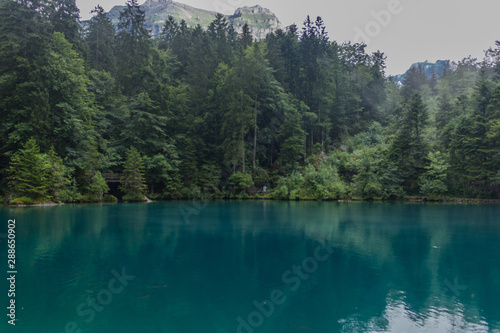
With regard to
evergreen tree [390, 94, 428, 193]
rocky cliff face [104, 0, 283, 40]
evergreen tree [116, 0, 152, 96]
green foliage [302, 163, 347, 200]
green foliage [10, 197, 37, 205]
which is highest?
rocky cliff face [104, 0, 283, 40]

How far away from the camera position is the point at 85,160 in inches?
1259

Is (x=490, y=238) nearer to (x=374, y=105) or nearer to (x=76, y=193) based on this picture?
(x=76, y=193)

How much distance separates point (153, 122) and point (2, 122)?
14.2 metres

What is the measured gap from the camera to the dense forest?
28.6m

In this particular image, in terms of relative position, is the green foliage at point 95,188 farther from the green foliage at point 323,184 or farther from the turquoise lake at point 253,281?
the green foliage at point 323,184

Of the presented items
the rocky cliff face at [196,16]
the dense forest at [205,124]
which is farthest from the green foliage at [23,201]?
the rocky cliff face at [196,16]

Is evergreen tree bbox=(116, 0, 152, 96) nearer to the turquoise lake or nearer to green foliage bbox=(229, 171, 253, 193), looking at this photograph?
green foliage bbox=(229, 171, 253, 193)

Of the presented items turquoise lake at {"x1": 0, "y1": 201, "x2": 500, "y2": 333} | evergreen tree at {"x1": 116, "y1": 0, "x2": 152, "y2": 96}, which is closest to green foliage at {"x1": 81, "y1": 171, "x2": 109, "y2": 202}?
evergreen tree at {"x1": 116, "y1": 0, "x2": 152, "y2": 96}

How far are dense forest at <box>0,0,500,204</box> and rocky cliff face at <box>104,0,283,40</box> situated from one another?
342ft

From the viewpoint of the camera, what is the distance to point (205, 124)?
143 feet

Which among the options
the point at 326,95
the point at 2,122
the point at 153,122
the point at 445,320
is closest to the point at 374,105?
the point at 326,95

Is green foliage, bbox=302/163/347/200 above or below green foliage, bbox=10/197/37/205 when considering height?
above

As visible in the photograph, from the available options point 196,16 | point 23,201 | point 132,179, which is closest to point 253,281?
point 23,201

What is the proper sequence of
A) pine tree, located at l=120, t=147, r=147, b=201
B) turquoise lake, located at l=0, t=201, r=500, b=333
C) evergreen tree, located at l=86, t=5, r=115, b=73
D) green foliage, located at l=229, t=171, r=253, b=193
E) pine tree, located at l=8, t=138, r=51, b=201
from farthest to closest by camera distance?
evergreen tree, located at l=86, t=5, r=115, b=73, green foliage, located at l=229, t=171, r=253, b=193, pine tree, located at l=120, t=147, r=147, b=201, pine tree, located at l=8, t=138, r=51, b=201, turquoise lake, located at l=0, t=201, r=500, b=333
